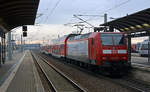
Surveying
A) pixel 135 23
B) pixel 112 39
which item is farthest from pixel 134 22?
pixel 112 39

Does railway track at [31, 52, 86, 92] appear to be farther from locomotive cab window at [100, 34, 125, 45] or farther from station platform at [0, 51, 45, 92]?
locomotive cab window at [100, 34, 125, 45]

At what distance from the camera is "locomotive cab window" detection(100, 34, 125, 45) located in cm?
1551

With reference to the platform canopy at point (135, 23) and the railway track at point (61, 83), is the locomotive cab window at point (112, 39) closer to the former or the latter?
the platform canopy at point (135, 23)

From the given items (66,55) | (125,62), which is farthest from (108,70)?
(66,55)

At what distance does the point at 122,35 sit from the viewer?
52.2 feet

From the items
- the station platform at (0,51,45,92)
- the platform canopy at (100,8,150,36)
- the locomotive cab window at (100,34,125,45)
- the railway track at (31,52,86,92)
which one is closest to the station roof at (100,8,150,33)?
the platform canopy at (100,8,150,36)

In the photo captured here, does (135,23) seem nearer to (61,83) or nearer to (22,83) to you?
(61,83)

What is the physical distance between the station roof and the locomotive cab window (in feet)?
5.63

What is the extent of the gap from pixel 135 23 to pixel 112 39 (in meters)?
3.63

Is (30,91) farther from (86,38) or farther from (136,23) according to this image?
(136,23)

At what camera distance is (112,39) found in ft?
51.2

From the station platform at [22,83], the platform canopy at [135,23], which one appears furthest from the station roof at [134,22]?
the station platform at [22,83]

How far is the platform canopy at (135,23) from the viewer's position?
15725 millimetres

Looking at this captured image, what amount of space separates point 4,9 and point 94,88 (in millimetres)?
7052
